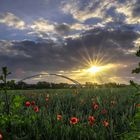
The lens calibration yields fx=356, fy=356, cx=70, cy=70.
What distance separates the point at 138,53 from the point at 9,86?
283 centimetres

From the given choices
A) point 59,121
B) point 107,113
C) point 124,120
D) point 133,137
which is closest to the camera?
point 133,137

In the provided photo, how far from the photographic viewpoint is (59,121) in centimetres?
686

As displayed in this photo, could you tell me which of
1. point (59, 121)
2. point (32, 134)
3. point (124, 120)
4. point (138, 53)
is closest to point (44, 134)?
point (32, 134)

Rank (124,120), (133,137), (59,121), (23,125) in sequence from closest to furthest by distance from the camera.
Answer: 1. (133,137)
2. (23,125)
3. (59,121)
4. (124,120)

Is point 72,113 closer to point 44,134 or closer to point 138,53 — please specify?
point 44,134

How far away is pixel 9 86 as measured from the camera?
5547mm

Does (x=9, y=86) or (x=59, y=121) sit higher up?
(x=9, y=86)

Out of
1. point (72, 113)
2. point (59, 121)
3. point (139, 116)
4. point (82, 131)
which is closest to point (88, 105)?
point (72, 113)

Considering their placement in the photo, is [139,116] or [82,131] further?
[82,131]

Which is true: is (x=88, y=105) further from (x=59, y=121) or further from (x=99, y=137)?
(x=99, y=137)

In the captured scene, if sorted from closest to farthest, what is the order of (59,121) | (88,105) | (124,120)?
(59,121) < (124,120) < (88,105)

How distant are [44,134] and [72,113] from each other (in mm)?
3238

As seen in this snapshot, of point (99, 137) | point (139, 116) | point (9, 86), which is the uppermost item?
point (9, 86)

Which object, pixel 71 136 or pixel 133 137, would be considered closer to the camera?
pixel 133 137
